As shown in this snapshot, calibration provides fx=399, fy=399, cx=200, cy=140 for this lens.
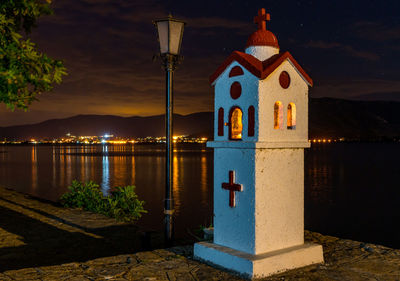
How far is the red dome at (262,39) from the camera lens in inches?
233

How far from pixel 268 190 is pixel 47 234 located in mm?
5833

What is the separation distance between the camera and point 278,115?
18.9 ft

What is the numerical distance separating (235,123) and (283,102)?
2.59 ft

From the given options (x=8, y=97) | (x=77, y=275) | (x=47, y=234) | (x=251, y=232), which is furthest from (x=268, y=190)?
(x=47, y=234)

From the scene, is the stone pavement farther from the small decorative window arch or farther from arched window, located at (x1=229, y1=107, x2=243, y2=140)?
the small decorative window arch

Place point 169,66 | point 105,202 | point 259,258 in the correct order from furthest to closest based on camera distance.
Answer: point 105,202
point 169,66
point 259,258

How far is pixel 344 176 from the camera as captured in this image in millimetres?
48469

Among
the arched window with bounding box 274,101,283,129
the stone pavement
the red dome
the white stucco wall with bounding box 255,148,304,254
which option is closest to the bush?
the stone pavement

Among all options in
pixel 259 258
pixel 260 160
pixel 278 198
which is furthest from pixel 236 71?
pixel 259 258

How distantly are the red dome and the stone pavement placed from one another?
3262 mm

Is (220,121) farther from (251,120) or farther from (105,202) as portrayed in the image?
(105,202)

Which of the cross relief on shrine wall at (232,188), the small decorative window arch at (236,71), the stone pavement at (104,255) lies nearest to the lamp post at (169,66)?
the stone pavement at (104,255)

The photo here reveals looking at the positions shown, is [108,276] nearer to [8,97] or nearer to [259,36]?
[8,97]

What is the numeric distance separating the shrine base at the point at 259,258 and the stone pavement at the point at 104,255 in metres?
0.12
